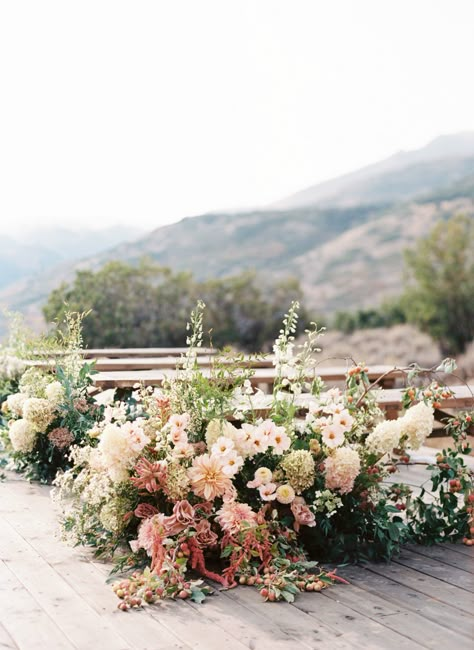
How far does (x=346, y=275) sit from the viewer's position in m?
15.9

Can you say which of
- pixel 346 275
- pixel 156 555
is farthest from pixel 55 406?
pixel 346 275

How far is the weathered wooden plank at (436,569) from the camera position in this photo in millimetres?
2496

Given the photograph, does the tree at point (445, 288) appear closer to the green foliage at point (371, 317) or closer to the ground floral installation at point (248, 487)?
the green foliage at point (371, 317)

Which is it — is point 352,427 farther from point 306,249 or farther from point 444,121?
point 444,121

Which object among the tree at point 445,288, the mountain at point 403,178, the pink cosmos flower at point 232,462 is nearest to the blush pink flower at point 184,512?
the pink cosmos flower at point 232,462

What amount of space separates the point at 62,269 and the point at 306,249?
537cm

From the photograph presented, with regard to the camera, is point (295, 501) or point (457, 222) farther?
point (457, 222)

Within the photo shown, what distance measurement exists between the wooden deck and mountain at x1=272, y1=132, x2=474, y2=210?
1466 cm

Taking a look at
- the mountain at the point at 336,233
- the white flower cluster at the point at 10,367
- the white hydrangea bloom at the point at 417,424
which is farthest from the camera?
the mountain at the point at 336,233

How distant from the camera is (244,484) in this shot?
106 inches

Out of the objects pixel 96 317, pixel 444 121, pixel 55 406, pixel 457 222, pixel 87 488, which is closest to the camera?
pixel 87 488

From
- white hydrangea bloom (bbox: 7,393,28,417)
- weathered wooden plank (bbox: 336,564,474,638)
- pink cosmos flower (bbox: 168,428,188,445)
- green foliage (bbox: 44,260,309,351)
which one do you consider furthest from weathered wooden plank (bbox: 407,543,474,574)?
green foliage (bbox: 44,260,309,351)

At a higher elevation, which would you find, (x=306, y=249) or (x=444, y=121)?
(x=444, y=121)

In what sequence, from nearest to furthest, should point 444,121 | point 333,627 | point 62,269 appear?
point 333,627, point 62,269, point 444,121
